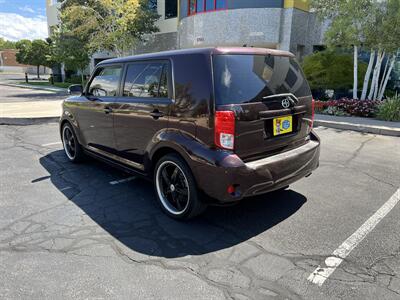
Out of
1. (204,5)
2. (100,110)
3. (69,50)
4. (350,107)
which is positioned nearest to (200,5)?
(204,5)

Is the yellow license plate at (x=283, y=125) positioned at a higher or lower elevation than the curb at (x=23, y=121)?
higher

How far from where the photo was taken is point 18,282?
2.49 metres

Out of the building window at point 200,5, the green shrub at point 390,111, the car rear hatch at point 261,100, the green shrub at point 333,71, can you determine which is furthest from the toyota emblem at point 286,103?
the building window at point 200,5

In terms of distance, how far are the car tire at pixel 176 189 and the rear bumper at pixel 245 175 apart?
164 mm

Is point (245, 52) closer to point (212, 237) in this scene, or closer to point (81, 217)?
point (212, 237)

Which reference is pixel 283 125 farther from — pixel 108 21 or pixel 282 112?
pixel 108 21

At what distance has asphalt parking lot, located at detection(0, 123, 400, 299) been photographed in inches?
95.7

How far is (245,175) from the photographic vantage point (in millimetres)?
2943

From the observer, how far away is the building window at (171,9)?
877 inches

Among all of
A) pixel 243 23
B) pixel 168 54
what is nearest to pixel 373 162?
pixel 168 54

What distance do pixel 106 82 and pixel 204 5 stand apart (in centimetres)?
1525

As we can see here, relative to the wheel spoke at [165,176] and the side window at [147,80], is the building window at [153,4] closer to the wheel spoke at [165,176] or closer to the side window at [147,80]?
the side window at [147,80]

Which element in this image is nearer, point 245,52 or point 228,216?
point 245,52

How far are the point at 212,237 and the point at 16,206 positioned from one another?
8.37 feet
